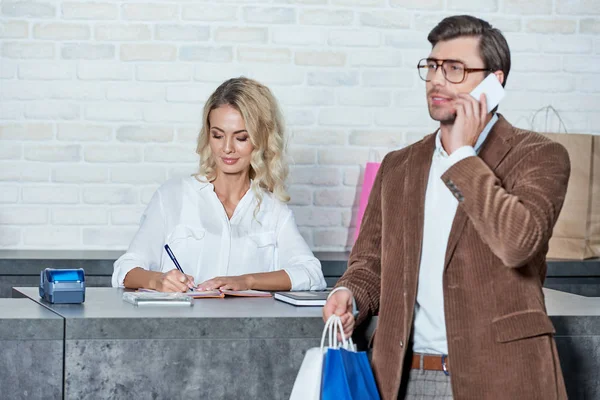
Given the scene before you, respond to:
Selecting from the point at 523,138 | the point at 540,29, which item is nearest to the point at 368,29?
the point at 540,29

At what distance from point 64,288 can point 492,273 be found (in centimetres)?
111

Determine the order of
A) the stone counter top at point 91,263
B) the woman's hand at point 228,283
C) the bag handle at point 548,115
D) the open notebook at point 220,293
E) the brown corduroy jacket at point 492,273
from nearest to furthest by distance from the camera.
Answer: the brown corduroy jacket at point 492,273 < the open notebook at point 220,293 < the woman's hand at point 228,283 < the stone counter top at point 91,263 < the bag handle at point 548,115

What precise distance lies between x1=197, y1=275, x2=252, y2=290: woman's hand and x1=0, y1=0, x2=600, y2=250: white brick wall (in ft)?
3.96

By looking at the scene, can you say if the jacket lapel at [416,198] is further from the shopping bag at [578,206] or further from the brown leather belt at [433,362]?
the shopping bag at [578,206]

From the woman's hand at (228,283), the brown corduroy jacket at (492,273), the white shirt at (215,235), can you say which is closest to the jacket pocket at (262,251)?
the white shirt at (215,235)

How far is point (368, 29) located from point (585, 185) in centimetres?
116

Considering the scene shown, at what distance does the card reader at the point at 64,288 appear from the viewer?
241 centimetres

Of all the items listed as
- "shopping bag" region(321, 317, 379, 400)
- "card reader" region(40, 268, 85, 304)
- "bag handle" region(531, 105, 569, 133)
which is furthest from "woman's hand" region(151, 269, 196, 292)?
"bag handle" region(531, 105, 569, 133)

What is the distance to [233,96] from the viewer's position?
342cm

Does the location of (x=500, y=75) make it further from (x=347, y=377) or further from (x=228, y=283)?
(x=228, y=283)

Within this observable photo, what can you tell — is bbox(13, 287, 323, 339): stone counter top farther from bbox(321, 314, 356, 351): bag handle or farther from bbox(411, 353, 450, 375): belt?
bbox(411, 353, 450, 375): belt

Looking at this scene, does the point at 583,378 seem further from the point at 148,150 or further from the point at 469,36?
the point at 148,150

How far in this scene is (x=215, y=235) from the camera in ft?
11.0

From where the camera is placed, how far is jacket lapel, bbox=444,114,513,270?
1.94m
